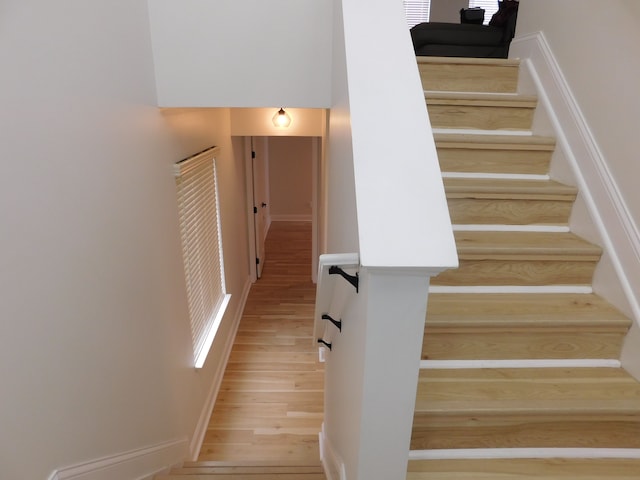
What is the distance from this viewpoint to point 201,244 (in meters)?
3.33

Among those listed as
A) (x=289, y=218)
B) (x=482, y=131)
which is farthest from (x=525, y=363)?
(x=289, y=218)

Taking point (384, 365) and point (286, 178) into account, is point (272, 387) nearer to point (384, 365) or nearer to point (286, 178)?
point (384, 365)

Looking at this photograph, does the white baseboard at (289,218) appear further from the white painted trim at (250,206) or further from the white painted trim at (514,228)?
the white painted trim at (514,228)

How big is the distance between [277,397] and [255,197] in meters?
3.09

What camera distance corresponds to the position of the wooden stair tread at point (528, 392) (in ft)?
4.62

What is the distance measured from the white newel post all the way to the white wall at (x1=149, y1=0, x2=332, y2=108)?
4.38 feet

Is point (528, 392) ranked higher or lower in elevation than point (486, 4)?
lower

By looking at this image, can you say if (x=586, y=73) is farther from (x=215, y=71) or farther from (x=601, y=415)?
(x=215, y=71)

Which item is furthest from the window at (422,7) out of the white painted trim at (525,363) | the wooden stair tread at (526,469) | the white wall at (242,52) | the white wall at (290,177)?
the wooden stair tread at (526,469)

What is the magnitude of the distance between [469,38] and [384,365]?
274cm

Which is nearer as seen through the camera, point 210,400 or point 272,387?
point 210,400

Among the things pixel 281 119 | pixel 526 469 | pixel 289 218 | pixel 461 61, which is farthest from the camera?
pixel 289 218

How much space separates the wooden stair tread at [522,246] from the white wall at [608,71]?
0.72 feet

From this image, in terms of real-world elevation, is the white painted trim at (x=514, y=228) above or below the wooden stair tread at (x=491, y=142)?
below
